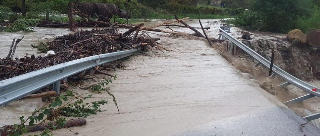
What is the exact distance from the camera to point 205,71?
10172 millimetres

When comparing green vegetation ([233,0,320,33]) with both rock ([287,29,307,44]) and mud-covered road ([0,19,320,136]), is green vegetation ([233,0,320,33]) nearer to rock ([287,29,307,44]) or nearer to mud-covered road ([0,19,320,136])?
rock ([287,29,307,44])

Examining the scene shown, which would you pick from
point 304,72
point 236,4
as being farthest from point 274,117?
point 236,4

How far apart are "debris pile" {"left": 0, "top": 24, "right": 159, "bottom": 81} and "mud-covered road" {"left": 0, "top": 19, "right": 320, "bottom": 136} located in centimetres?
86

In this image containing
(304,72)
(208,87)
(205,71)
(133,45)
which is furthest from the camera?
(304,72)

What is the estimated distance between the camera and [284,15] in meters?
24.4

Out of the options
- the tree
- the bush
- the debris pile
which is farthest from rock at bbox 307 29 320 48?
the debris pile

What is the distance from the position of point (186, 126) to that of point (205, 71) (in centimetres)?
479

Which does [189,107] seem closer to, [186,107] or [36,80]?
[186,107]

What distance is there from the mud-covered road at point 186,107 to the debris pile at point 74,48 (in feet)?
2.83

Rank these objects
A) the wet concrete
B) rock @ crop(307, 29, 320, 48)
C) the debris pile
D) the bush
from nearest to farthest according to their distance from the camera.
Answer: the wet concrete
the debris pile
rock @ crop(307, 29, 320, 48)
the bush

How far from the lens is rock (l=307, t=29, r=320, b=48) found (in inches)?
727

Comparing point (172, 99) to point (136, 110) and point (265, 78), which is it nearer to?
point (136, 110)

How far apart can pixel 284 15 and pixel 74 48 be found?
18425 mm

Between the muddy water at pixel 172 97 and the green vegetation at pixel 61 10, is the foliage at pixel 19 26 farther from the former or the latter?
the muddy water at pixel 172 97
